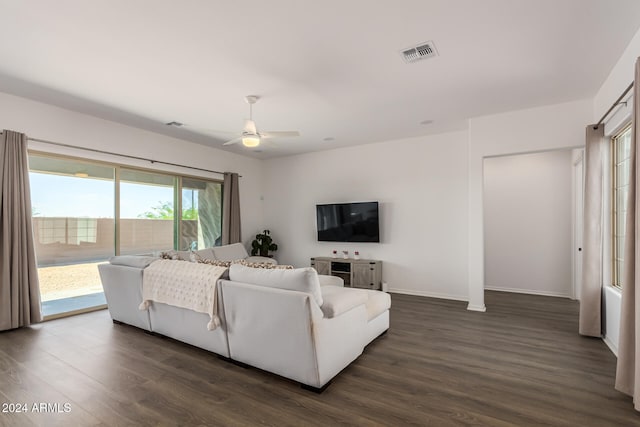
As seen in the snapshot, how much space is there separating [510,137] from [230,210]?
5114 mm

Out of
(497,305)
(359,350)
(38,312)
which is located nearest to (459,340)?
(359,350)

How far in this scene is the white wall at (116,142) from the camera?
3916 mm

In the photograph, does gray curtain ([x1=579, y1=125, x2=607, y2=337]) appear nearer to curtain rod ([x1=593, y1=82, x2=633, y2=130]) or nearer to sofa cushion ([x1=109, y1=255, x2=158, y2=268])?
curtain rod ([x1=593, y1=82, x2=633, y2=130])

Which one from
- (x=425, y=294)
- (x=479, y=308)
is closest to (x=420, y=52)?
(x=479, y=308)

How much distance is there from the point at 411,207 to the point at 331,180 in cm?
179

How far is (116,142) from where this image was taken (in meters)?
4.82

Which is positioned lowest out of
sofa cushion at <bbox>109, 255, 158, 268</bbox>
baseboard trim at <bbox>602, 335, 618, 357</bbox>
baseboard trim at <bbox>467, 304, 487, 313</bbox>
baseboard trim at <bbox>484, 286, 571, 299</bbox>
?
baseboard trim at <bbox>484, 286, 571, 299</bbox>

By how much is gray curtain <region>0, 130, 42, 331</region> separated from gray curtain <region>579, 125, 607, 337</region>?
6507 millimetres

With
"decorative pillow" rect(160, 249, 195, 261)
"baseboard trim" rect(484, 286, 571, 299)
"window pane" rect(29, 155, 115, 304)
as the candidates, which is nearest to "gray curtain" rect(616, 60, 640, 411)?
"baseboard trim" rect(484, 286, 571, 299)

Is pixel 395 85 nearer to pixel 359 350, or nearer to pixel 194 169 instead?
pixel 359 350

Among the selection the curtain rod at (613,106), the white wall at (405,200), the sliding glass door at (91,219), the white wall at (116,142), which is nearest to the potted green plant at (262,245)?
the white wall at (116,142)

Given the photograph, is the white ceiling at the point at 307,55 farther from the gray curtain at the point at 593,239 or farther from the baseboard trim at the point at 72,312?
the baseboard trim at the point at 72,312

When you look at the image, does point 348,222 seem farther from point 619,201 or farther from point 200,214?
point 619,201

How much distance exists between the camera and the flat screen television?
5.86 meters
